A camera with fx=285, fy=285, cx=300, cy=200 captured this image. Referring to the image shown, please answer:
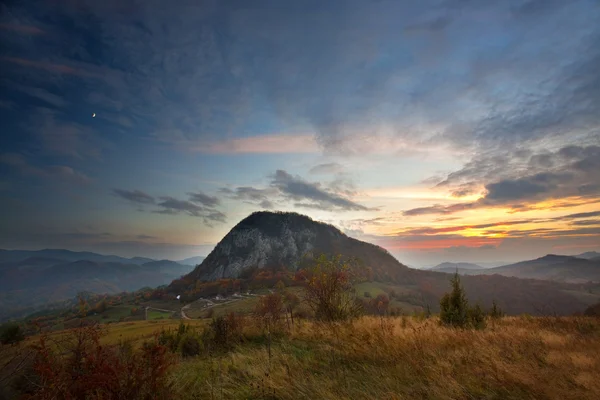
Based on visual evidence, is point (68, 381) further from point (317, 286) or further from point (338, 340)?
point (317, 286)

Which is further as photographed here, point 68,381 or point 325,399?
point 325,399

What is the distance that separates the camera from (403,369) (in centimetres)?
609

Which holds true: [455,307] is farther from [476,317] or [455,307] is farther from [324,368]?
[324,368]

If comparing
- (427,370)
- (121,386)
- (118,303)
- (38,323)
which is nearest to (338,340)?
(427,370)

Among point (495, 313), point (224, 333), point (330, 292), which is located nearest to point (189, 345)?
point (224, 333)

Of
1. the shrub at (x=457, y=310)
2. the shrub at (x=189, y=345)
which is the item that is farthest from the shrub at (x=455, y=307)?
the shrub at (x=189, y=345)

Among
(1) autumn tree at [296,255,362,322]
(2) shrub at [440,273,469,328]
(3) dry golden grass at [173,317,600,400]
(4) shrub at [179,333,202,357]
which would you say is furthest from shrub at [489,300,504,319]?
(4) shrub at [179,333,202,357]

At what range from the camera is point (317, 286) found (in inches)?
566

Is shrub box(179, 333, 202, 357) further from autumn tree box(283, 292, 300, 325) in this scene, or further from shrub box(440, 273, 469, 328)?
shrub box(440, 273, 469, 328)

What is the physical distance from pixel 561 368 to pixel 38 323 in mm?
11030

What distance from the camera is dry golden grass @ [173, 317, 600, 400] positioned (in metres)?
5.11

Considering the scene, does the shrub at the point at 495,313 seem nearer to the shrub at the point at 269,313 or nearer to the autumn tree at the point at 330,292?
the autumn tree at the point at 330,292

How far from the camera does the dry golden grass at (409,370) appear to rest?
201 inches

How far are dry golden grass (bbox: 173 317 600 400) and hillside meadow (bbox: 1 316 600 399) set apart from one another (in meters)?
0.02
